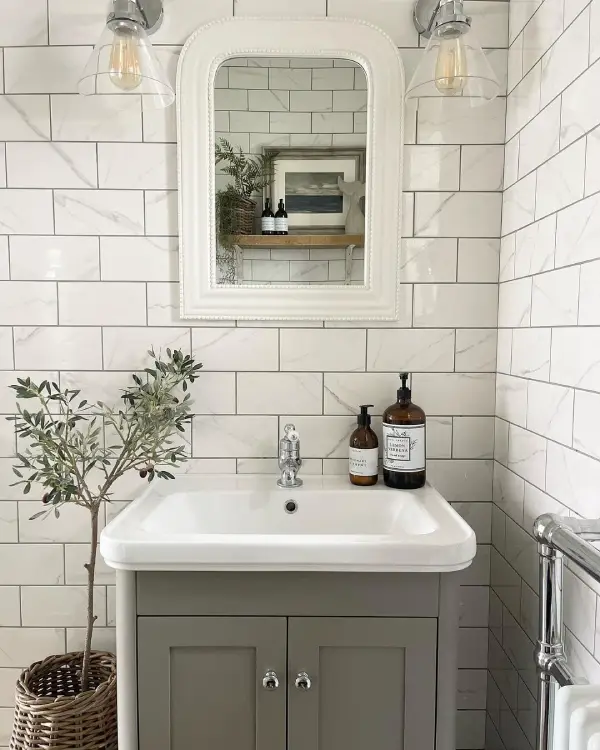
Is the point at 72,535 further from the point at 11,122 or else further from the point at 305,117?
the point at 305,117

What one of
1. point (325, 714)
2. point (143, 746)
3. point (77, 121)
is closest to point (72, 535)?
point (143, 746)

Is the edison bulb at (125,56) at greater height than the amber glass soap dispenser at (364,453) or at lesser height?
greater

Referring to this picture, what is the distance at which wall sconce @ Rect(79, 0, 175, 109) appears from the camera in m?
1.25

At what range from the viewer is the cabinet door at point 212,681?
3.59 feet

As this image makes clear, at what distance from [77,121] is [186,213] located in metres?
0.34

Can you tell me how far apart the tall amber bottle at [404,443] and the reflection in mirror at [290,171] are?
0.32 metres

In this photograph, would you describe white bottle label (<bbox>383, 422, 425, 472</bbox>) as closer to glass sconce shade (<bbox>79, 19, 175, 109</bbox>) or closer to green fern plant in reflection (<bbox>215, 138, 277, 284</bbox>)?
green fern plant in reflection (<bbox>215, 138, 277, 284</bbox>)

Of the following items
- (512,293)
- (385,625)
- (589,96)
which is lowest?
(385,625)

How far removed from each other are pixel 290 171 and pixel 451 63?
42 cm

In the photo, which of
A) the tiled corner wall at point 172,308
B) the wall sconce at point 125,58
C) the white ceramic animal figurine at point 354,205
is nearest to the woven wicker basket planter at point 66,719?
the tiled corner wall at point 172,308

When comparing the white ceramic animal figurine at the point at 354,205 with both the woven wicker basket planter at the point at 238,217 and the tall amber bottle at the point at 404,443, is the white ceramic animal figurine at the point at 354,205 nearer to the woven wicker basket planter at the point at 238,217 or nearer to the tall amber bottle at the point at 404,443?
the woven wicker basket planter at the point at 238,217

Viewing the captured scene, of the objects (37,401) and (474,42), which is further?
(37,401)

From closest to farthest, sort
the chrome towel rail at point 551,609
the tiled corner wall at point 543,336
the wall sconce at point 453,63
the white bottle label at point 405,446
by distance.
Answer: the chrome towel rail at point 551,609, the tiled corner wall at point 543,336, the wall sconce at point 453,63, the white bottle label at point 405,446

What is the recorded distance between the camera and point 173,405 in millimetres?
1475
